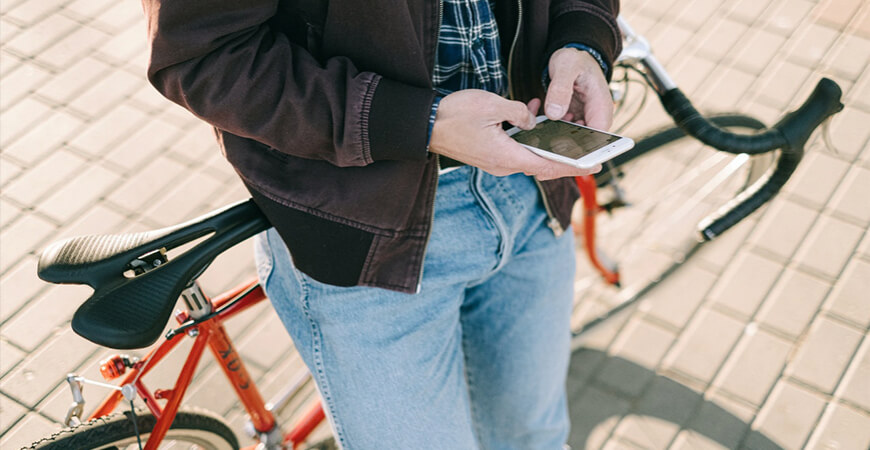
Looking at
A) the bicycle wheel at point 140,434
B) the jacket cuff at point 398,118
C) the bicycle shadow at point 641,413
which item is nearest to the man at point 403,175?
the jacket cuff at point 398,118

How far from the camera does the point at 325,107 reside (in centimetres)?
123

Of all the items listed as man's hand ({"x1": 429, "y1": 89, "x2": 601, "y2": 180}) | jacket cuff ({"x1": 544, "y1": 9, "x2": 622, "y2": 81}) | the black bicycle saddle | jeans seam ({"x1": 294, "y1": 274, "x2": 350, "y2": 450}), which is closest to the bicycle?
the black bicycle saddle

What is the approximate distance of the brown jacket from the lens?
119cm

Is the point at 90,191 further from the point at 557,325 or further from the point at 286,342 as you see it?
the point at 557,325

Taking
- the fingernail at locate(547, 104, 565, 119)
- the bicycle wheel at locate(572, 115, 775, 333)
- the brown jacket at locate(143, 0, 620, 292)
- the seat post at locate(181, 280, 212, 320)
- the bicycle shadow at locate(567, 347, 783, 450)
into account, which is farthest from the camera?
the bicycle wheel at locate(572, 115, 775, 333)

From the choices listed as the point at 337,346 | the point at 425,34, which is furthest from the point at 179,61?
the point at 337,346

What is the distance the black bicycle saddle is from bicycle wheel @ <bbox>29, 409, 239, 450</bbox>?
296 millimetres

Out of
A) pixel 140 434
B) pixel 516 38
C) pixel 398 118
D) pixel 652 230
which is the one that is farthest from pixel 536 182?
pixel 652 230

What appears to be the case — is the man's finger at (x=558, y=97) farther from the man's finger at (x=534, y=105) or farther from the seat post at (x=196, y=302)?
the seat post at (x=196, y=302)

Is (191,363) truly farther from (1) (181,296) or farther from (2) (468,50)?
(2) (468,50)

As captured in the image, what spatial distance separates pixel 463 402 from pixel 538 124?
66cm

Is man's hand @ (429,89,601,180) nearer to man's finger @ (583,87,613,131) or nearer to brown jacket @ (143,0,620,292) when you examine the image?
brown jacket @ (143,0,620,292)

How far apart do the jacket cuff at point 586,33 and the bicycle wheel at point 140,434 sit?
1189mm

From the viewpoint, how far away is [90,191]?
10.5ft
